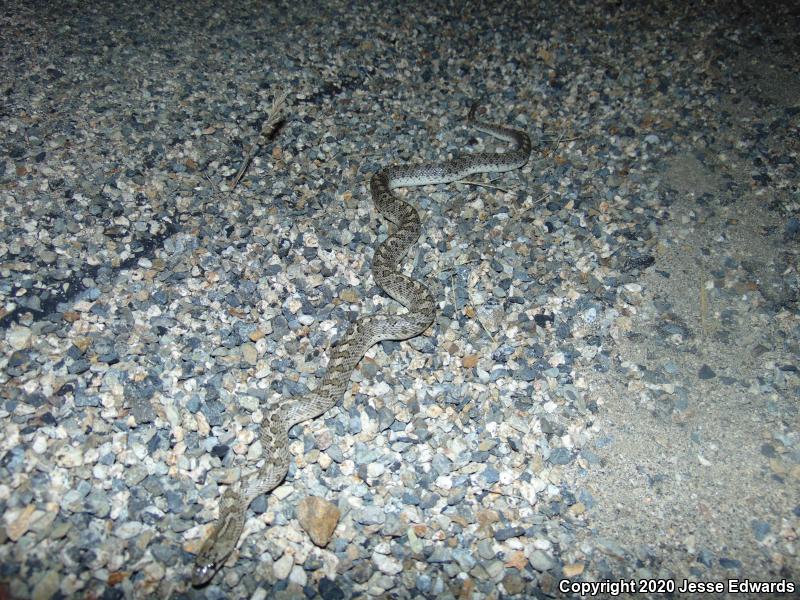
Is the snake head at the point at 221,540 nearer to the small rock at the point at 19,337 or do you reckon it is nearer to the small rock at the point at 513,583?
the small rock at the point at 513,583

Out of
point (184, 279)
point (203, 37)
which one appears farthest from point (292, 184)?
point (203, 37)

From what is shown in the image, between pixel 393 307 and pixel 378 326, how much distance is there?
0.49m

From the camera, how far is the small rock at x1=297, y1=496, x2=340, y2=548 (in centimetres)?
470

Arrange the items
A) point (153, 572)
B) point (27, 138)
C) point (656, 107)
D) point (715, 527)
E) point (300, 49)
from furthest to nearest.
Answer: point (300, 49), point (656, 107), point (27, 138), point (715, 527), point (153, 572)

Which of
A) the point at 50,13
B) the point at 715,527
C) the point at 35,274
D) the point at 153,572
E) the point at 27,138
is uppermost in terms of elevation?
the point at 50,13

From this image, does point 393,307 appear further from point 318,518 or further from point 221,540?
point 221,540

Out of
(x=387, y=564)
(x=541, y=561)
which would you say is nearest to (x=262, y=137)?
(x=387, y=564)

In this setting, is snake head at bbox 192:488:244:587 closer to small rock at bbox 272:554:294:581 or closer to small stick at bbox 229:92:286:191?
small rock at bbox 272:554:294:581

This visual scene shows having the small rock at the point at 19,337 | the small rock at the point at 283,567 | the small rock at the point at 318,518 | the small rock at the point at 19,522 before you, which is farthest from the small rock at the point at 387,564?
the small rock at the point at 19,337

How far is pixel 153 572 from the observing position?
14.5 feet

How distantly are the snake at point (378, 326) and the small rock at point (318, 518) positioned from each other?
0.35 metres

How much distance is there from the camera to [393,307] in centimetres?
657

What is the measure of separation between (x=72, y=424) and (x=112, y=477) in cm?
63

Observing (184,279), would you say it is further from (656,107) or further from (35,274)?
(656,107)
